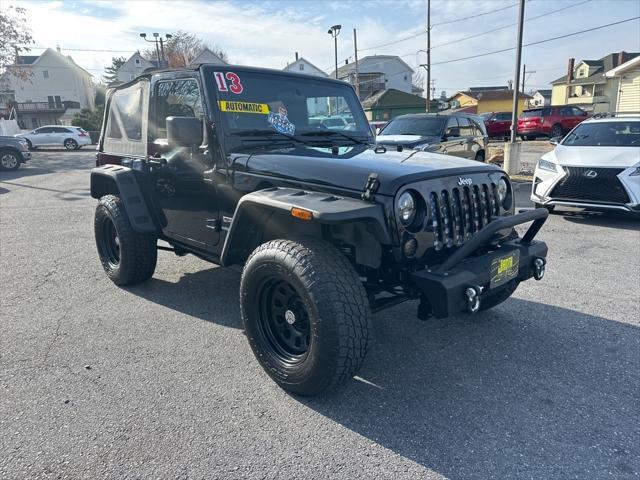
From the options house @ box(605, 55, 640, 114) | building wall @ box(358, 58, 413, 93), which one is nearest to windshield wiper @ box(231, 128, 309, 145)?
house @ box(605, 55, 640, 114)

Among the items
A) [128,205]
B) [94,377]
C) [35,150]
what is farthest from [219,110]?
[35,150]

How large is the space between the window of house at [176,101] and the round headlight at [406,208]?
1704 millimetres

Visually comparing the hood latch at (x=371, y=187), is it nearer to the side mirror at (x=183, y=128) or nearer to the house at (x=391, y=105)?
the side mirror at (x=183, y=128)

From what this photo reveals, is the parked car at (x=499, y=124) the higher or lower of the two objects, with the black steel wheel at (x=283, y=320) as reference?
higher

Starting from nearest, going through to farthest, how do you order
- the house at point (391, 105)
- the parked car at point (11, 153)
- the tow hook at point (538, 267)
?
the tow hook at point (538, 267)
the parked car at point (11, 153)
the house at point (391, 105)

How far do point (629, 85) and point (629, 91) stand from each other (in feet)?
Answer: 1.03

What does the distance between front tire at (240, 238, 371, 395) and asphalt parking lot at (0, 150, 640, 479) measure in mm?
223

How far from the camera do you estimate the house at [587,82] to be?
4647 centimetres

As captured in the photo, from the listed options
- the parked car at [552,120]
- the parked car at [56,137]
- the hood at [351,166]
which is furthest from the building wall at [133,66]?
the hood at [351,166]

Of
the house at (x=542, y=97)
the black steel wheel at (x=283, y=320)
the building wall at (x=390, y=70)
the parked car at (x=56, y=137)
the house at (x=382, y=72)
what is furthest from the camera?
the house at (x=542, y=97)

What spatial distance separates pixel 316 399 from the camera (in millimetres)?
2713

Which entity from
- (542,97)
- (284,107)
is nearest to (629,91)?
(284,107)

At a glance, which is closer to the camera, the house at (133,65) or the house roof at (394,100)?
the house roof at (394,100)

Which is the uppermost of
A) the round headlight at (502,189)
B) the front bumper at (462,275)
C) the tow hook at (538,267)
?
the round headlight at (502,189)
